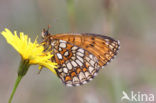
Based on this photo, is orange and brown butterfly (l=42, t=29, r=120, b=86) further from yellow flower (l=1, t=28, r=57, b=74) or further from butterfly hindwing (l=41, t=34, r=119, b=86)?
yellow flower (l=1, t=28, r=57, b=74)

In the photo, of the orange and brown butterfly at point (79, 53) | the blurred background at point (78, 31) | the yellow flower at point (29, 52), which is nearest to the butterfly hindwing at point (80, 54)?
the orange and brown butterfly at point (79, 53)

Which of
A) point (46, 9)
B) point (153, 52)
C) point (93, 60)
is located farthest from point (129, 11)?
point (93, 60)

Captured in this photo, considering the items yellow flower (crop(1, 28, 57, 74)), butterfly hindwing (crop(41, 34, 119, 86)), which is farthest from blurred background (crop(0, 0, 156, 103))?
yellow flower (crop(1, 28, 57, 74))

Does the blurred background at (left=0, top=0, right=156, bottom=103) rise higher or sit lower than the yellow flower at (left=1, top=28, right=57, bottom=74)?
lower

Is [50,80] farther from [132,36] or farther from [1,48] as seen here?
[132,36]

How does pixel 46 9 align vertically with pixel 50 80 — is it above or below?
above

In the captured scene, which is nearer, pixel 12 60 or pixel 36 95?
pixel 36 95
